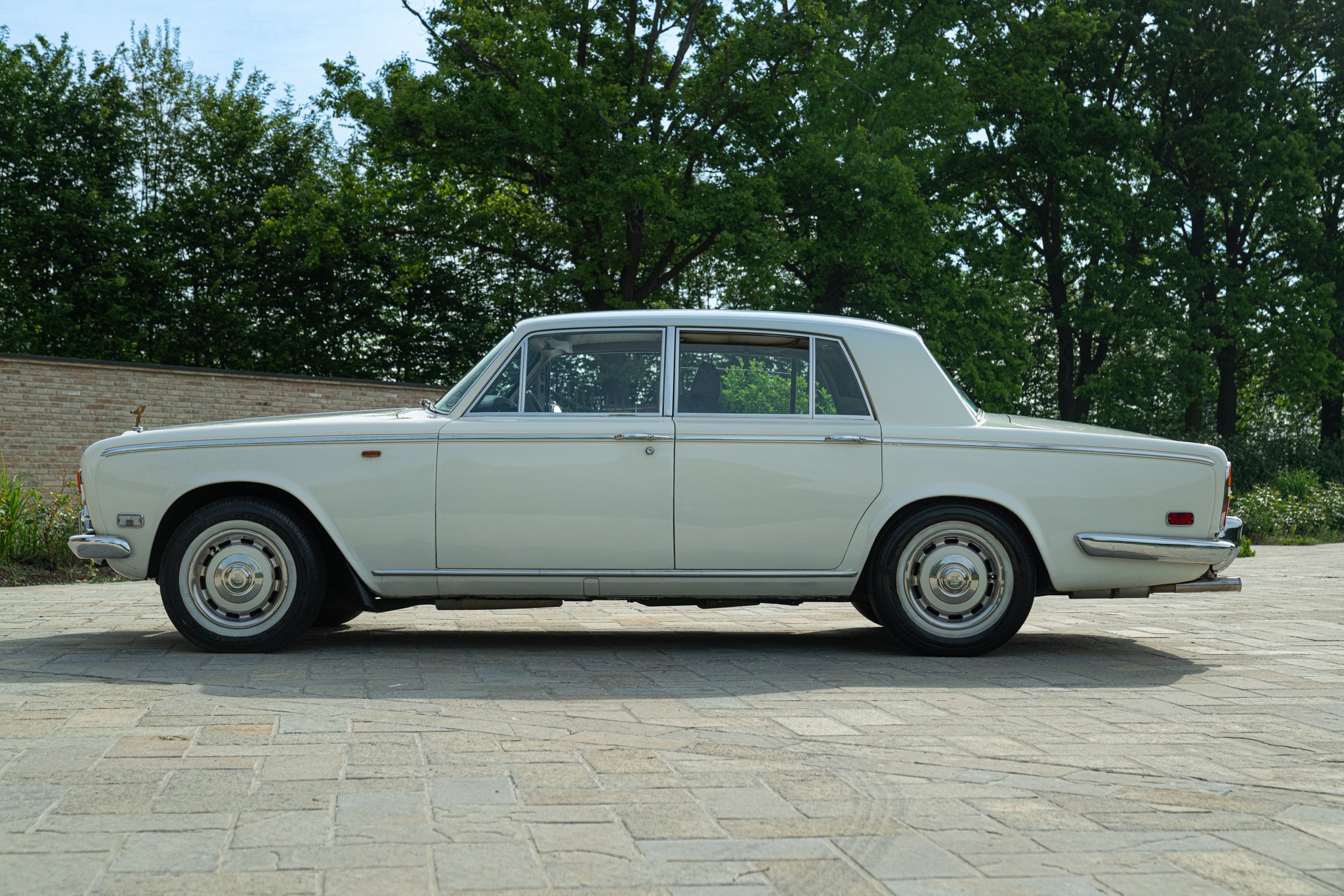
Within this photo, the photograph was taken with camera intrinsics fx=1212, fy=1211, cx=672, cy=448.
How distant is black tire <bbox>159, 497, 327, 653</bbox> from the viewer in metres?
6.23

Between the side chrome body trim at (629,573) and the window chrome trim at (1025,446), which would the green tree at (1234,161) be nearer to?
the window chrome trim at (1025,446)

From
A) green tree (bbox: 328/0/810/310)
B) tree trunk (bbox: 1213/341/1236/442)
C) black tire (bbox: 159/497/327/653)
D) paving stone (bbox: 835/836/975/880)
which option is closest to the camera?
paving stone (bbox: 835/836/975/880)

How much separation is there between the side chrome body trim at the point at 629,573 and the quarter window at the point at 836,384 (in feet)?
2.83

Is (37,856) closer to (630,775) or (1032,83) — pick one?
(630,775)

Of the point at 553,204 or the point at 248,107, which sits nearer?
the point at 553,204

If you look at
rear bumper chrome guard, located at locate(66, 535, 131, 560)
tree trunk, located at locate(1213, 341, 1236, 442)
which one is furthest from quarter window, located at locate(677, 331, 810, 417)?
tree trunk, located at locate(1213, 341, 1236, 442)

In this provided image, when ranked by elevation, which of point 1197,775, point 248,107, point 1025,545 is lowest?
point 1197,775

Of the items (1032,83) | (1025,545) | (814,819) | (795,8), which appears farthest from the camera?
(1032,83)

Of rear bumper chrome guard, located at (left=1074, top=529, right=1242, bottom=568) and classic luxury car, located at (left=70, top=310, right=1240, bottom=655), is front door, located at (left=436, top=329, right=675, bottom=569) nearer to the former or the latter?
classic luxury car, located at (left=70, top=310, right=1240, bottom=655)

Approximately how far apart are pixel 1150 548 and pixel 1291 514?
661 inches

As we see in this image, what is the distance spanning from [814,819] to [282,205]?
29357 millimetres

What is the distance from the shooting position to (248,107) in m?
35.0

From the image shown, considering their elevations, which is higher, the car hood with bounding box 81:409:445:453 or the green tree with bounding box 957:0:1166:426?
the green tree with bounding box 957:0:1166:426

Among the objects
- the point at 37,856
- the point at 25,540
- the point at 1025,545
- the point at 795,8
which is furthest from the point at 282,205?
the point at 37,856
